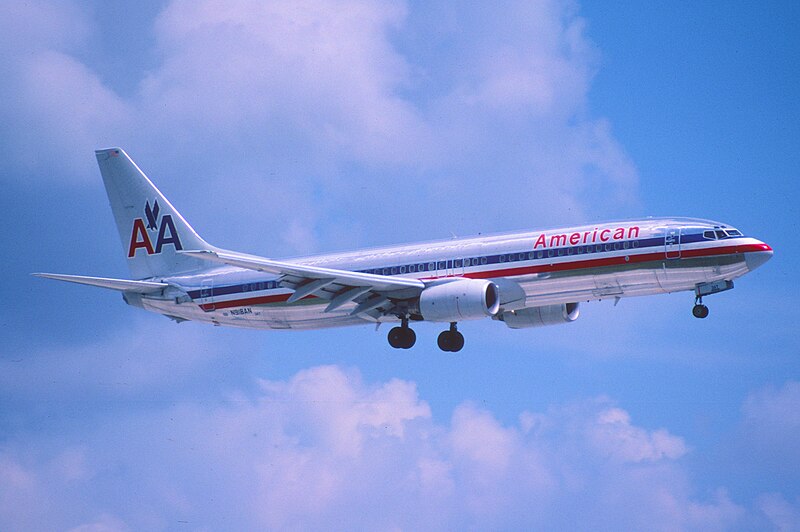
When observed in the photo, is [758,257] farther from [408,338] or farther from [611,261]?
[408,338]

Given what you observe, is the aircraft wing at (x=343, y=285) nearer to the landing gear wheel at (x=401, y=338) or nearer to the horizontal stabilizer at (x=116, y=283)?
the landing gear wheel at (x=401, y=338)

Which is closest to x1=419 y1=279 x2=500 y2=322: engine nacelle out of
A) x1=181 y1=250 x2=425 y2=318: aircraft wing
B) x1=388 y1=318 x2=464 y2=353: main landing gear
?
x1=181 y1=250 x2=425 y2=318: aircraft wing

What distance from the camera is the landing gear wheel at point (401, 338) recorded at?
2077 inches

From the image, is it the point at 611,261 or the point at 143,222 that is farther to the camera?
the point at 143,222

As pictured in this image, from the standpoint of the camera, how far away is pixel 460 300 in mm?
48031

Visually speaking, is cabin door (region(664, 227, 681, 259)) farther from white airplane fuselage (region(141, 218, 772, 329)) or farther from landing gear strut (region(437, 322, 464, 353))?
landing gear strut (region(437, 322, 464, 353))

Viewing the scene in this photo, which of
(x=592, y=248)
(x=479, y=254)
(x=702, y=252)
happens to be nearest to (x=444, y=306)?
(x=479, y=254)

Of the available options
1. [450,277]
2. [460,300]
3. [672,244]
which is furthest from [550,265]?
[672,244]

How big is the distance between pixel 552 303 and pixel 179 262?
20235 mm

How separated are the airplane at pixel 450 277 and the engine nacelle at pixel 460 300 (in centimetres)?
5

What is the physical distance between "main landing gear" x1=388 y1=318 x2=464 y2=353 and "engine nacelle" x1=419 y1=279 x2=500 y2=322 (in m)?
3.64

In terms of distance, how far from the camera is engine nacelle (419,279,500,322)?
47.8 metres

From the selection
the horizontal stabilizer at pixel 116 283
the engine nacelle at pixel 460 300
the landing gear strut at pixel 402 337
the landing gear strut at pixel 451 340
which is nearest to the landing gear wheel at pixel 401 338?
the landing gear strut at pixel 402 337

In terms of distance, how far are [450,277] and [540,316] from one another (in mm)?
6819
